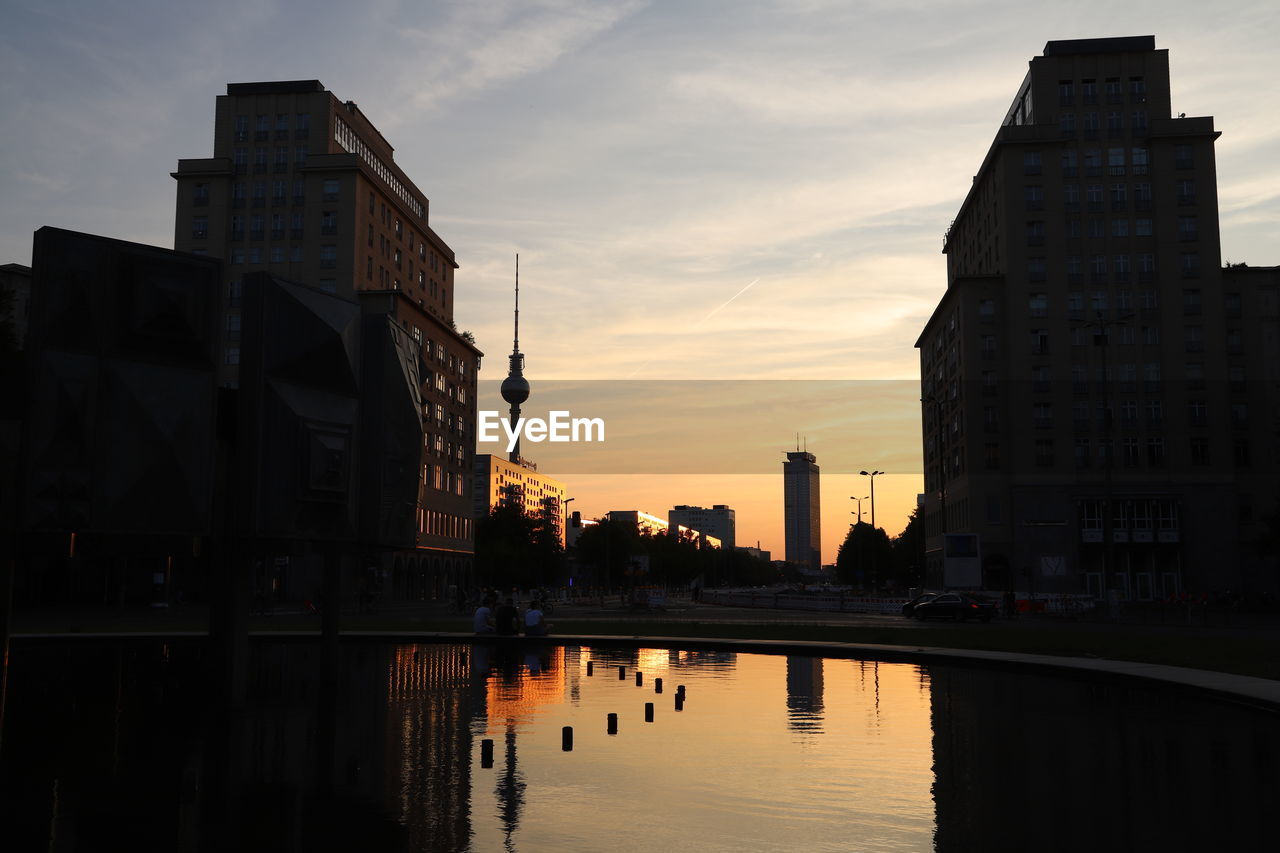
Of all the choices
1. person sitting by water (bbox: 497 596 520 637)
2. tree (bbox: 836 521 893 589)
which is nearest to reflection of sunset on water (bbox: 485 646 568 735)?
person sitting by water (bbox: 497 596 520 637)

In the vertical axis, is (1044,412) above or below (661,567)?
above

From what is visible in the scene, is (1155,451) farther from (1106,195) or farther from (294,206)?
(294,206)

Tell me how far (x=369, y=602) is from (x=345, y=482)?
4332cm

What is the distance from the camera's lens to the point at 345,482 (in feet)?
62.7

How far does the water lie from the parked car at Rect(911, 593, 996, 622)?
31.2 m

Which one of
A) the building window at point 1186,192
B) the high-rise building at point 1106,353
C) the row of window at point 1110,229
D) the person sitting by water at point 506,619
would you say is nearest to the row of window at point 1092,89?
the high-rise building at point 1106,353

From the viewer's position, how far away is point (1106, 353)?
86.6 metres

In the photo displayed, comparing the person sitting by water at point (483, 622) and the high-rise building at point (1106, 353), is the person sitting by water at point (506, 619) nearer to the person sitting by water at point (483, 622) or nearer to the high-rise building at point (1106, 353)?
the person sitting by water at point (483, 622)

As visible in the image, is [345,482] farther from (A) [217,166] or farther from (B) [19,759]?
(A) [217,166]

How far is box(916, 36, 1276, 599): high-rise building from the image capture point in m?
83.0

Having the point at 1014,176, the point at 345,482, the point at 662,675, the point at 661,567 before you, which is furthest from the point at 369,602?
the point at 661,567

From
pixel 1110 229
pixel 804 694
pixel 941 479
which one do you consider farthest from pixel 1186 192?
pixel 804 694

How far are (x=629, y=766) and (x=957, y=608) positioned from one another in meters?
43.5

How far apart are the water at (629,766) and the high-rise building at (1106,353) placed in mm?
66101
